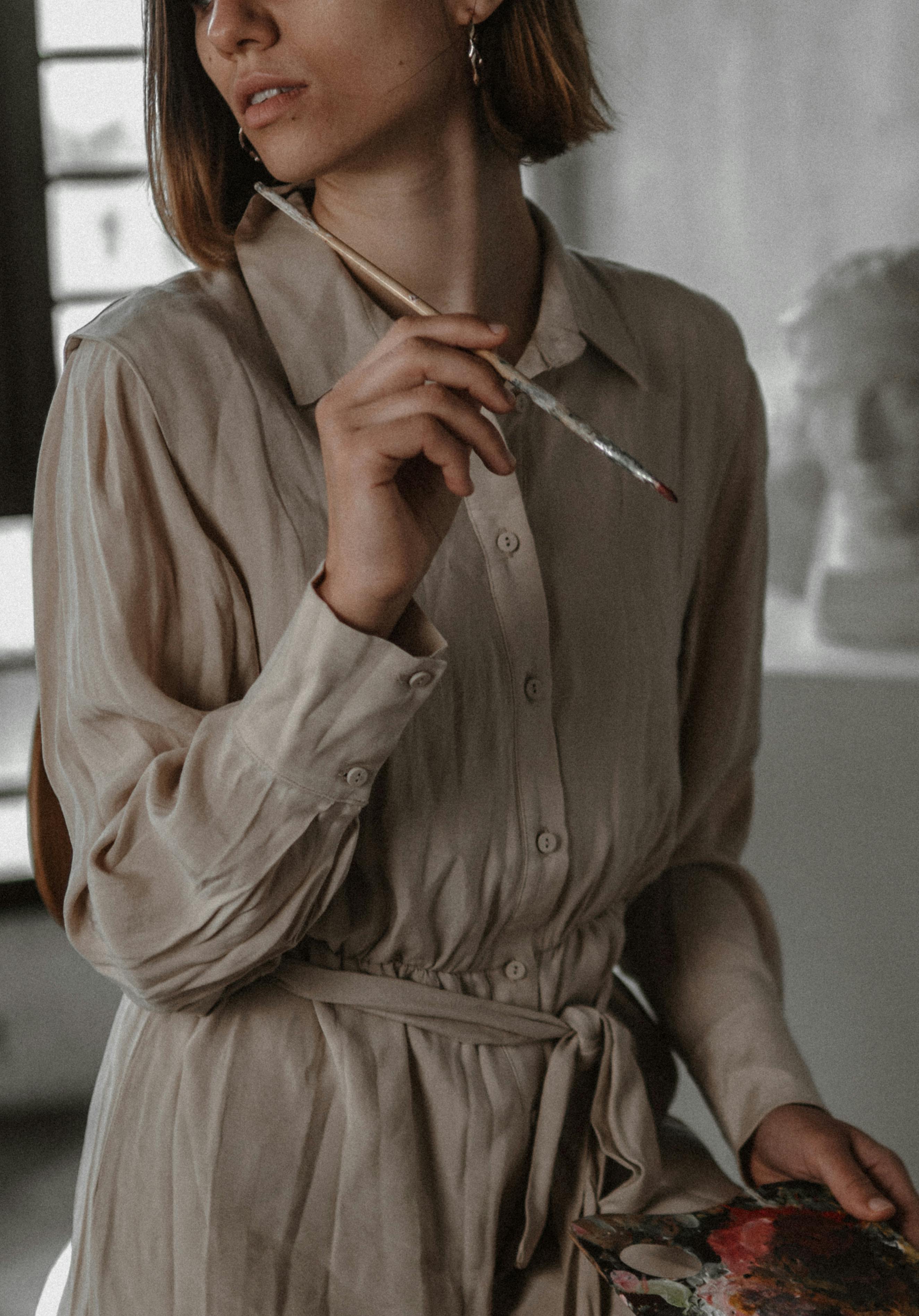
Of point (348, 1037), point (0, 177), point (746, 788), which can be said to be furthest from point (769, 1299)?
point (0, 177)

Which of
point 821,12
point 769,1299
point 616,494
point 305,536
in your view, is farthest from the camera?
point 821,12

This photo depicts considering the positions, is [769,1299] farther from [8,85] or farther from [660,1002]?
[8,85]

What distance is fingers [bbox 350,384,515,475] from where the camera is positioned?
25.7 inches

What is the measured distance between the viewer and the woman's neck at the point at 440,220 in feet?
2.88

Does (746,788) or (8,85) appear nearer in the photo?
(746,788)

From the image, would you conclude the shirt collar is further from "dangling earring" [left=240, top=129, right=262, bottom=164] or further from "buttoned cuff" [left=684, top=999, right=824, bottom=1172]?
"buttoned cuff" [left=684, top=999, right=824, bottom=1172]

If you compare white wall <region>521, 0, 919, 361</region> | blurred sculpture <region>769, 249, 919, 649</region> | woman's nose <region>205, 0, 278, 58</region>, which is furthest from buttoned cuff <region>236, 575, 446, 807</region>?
white wall <region>521, 0, 919, 361</region>

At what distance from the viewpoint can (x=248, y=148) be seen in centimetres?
93

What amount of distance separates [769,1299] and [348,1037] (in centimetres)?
27

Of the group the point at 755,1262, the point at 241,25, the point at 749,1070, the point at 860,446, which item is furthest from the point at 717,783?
the point at 860,446

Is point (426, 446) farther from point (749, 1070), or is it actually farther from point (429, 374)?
point (749, 1070)

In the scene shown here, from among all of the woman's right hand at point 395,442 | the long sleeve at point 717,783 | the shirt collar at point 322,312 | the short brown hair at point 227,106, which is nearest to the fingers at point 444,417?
the woman's right hand at point 395,442

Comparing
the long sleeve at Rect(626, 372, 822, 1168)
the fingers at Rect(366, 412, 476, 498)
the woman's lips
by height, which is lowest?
the long sleeve at Rect(626, 372, 822, 1168)

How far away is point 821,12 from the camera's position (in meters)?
1.77
